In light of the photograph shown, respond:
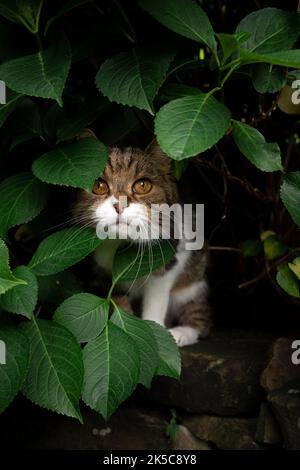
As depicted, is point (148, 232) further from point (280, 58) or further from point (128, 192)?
point (280, 58)

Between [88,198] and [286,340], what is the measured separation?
699 millimetres

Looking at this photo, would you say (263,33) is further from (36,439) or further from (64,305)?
(36,439)

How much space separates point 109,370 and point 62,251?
0.98 ft

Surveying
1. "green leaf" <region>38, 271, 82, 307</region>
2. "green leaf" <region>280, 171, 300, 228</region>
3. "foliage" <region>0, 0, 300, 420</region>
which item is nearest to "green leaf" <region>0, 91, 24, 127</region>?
"foliage" <region>0, 0, 300, 420</region>

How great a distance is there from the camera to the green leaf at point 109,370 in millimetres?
1309

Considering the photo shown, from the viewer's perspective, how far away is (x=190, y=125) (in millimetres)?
1209

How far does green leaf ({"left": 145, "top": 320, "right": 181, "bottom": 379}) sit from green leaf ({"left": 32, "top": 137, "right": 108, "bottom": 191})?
0.44m

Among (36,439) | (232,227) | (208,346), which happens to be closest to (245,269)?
(232,227)

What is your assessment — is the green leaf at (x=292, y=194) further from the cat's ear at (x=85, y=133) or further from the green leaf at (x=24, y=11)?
the green leaf at (x=24, y=11)

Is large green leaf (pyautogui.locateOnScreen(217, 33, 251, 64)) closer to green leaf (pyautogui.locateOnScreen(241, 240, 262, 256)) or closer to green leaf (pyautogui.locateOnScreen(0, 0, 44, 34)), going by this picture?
green leaf (pyautogui.locateOnScreen(0, 0, 44, 34))

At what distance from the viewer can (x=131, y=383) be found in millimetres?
1335

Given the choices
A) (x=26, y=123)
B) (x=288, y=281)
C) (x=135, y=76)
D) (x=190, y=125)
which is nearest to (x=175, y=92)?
(x=135, y=76)

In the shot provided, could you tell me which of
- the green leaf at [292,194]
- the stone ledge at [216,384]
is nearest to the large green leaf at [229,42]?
the green leaf at [292,194]

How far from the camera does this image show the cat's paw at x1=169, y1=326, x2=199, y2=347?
194 cm
